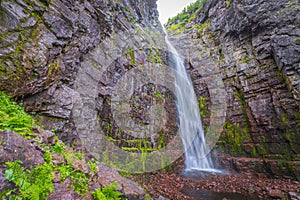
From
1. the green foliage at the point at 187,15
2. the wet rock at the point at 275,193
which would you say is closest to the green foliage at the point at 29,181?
the wet rock at the point at 275,193

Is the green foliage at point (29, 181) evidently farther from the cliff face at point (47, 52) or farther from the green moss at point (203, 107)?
the green moss at point (203, 107)

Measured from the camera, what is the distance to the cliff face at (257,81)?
766 centimetres

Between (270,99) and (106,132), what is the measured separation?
8.67m

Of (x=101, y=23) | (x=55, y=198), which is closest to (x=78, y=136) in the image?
(x=55, y=198)

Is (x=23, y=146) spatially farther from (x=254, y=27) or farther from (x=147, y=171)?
(x=254, y=27)

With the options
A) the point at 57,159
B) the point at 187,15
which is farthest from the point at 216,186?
the point at 187,15

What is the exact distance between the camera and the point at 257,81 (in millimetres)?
9148

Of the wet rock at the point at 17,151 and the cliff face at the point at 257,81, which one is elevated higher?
the cliff face at the point at 257,81

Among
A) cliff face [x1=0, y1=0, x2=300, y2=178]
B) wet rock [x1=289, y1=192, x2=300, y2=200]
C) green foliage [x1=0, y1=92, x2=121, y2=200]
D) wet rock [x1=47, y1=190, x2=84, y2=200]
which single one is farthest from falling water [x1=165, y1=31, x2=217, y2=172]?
wet rock [x1=47, y1=190, x2=84, y2=200]

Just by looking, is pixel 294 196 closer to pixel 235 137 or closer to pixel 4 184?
pixel 235 137

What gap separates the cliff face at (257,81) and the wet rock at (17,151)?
31.3ft

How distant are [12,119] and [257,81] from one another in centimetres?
1091

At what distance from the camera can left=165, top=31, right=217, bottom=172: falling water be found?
371 inches

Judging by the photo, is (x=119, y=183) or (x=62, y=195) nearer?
(x=62, y=195)
